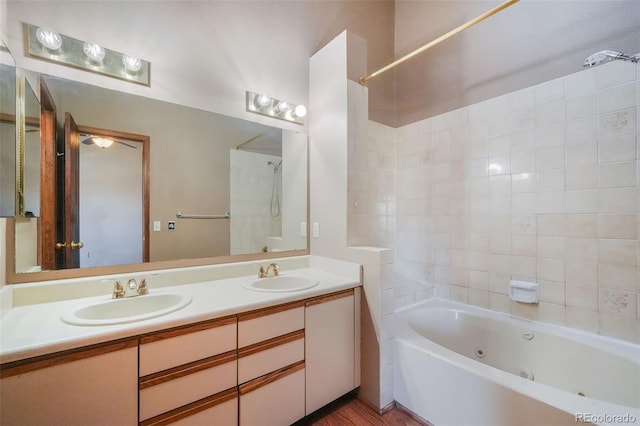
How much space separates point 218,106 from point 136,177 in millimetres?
707

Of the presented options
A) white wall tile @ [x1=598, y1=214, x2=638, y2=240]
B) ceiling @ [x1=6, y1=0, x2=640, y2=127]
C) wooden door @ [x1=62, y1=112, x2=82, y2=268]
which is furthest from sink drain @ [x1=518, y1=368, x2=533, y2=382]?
wooden door @ [x1=62, y1=112, x2=82, y2=268]

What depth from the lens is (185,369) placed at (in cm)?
111

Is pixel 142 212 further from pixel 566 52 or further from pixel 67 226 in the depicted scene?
pixel 566 52

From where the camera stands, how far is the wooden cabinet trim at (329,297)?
1.53m

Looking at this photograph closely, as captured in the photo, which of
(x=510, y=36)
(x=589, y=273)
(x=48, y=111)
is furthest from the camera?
(x=510, y=36)

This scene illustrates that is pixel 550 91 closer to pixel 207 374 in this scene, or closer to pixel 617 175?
pixel 617 175

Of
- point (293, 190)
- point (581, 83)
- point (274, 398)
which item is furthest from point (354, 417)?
point (581, 83)

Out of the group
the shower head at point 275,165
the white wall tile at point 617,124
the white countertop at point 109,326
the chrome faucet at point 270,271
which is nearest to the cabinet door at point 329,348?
the white countertop at point 109,326

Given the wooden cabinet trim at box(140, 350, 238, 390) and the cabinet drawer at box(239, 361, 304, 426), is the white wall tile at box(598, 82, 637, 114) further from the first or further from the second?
the wooden cabinet trim at box(140, 350, 238, 390)

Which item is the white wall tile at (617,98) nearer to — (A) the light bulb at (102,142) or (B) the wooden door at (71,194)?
(A) the light bulb at (102,142)

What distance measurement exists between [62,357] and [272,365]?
0.84m

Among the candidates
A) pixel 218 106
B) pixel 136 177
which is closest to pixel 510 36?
pixel 218 106

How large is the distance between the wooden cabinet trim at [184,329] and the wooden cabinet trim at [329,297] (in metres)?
0.46

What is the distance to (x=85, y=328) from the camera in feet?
3.20
